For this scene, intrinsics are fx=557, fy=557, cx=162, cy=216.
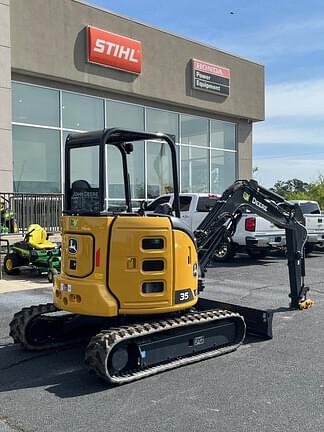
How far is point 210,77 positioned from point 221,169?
14.1 feet

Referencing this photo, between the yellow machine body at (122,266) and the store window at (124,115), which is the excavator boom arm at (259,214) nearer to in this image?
the yellow machine body at (122,266)

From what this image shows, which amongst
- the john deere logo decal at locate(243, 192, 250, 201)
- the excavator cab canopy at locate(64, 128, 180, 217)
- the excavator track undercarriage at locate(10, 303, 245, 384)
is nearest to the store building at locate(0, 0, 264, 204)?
the john deere logo decal at locate(243, 192, 250, 201)

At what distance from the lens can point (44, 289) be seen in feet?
36.6

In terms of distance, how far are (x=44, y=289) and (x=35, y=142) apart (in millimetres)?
8720

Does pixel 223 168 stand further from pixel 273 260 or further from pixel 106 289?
pixel 106 289

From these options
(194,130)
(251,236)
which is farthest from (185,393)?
(194,130)

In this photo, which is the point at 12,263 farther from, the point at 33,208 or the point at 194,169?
the point at 194,169

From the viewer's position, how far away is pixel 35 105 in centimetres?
1862

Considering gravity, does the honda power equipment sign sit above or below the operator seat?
above

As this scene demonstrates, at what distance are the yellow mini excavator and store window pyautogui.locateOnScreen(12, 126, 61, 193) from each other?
11.9 meters

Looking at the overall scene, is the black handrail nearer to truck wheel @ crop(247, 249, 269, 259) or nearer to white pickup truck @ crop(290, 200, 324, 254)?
truck wheel @ crop(247, 249, 269, 259)

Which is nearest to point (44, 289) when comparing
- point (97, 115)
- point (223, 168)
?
point (97, 115)

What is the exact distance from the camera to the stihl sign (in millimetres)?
19266

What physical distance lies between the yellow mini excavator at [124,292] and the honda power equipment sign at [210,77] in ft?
57.0
